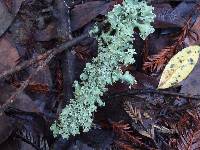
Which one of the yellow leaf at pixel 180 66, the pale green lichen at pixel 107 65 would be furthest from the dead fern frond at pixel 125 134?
the yellow leaf at pixel 180 66

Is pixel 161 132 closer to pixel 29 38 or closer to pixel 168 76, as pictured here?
pixel 168 76

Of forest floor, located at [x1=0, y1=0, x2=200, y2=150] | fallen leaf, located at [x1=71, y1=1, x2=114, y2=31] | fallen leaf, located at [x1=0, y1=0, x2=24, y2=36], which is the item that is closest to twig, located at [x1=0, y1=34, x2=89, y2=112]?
forest floor, located at [x1=0, y1=0, x2=200, y2=150]

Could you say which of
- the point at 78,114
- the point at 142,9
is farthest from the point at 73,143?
the point at 142,9

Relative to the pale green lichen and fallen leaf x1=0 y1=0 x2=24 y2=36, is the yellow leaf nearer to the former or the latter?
the pale green lichen

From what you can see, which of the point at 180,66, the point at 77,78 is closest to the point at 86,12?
the point at 77,78

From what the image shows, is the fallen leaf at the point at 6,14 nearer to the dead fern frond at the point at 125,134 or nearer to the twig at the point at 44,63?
the twig at the point at 44,63

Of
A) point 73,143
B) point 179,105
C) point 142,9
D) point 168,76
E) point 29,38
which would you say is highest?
point 142,9
